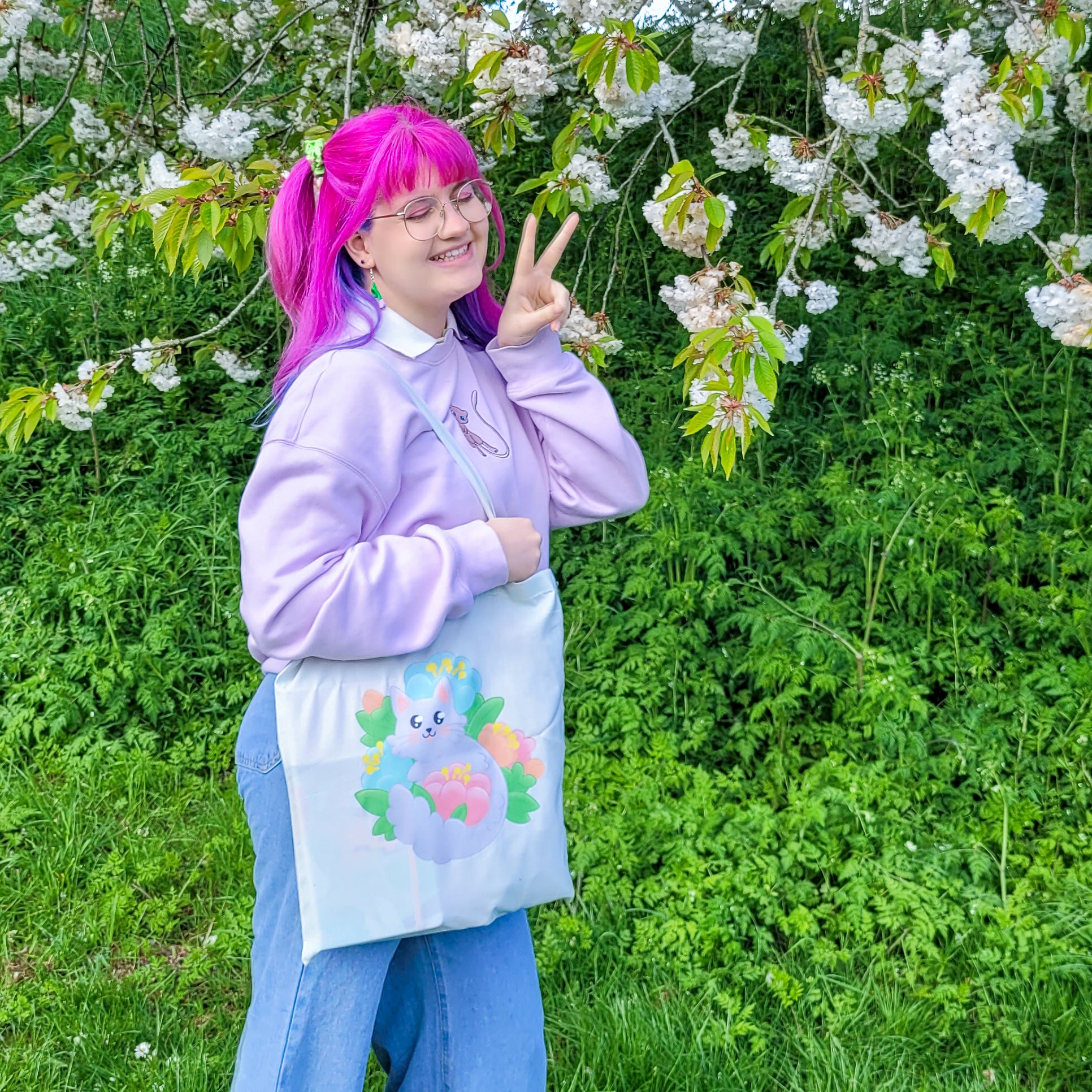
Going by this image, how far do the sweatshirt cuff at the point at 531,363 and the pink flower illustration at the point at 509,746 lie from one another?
0.47 m

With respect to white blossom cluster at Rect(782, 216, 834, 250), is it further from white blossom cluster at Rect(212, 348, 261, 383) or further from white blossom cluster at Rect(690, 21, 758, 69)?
white blossom cluster at Rect(212, 348, 261, 383)

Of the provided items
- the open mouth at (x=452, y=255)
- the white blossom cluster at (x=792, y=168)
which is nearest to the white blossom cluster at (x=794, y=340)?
the white blossom cluster at (x=792, y=168)

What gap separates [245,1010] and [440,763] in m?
1.36

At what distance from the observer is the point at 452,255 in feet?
4.96

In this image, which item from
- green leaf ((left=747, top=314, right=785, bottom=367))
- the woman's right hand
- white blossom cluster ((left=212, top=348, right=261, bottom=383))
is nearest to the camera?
the woman's right hand

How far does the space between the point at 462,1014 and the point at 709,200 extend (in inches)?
58.5

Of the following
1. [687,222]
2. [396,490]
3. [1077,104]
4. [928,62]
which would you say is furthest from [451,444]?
[1077,104]

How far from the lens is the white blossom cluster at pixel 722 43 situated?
3.03 m

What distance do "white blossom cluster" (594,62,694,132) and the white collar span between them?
0.87 m

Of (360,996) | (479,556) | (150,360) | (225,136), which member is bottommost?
(360,996)

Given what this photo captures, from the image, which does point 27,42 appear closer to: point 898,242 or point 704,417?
point 898,242

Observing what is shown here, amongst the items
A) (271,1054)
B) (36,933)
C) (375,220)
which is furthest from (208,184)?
(36,933)

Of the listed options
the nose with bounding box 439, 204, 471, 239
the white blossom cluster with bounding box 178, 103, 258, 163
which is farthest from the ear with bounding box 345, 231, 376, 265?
the white blossom cluster with bounding box 178, 103, 258, 163

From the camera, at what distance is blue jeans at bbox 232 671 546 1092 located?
1525mm
